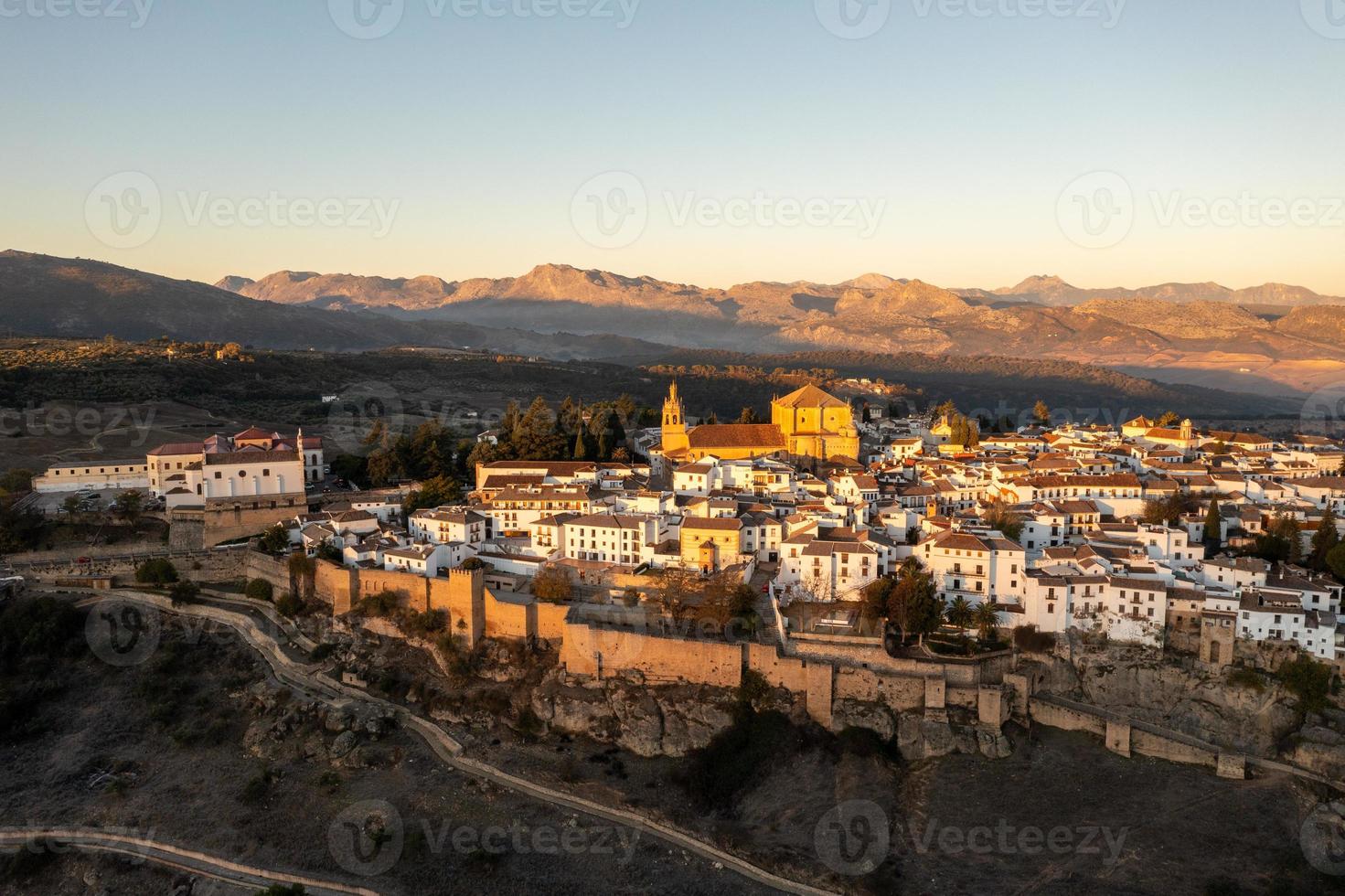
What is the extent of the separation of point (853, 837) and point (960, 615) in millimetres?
7495

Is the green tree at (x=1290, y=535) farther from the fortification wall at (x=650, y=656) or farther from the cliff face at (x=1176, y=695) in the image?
the fortification wall at (x=650, y=656)

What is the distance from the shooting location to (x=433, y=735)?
22.4 metres

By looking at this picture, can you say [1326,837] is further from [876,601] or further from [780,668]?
[780,668]

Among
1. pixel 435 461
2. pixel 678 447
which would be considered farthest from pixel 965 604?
pixel 435 461

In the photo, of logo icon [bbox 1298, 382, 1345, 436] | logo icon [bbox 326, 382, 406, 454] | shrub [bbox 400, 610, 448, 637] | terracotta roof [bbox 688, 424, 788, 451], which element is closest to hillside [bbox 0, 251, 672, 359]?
logo icon [bbox 326, 382, 406, 454]

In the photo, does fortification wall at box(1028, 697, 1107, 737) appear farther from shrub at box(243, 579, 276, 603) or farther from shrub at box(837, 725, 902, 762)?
shrub at box(243, 579, 276, 603)

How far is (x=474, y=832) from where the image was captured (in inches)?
742

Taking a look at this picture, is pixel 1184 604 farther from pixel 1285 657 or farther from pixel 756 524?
pixel 756 524

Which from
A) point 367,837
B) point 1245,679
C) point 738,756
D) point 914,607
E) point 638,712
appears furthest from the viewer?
point 914,607

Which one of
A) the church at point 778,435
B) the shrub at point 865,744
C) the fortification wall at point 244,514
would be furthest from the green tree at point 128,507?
the shrub at point 865,744

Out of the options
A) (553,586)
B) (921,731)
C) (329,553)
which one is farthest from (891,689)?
(329,553)

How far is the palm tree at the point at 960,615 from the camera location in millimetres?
23500

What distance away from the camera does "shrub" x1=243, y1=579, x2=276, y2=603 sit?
28.7m

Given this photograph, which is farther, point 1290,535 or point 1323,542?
point 1290,535
